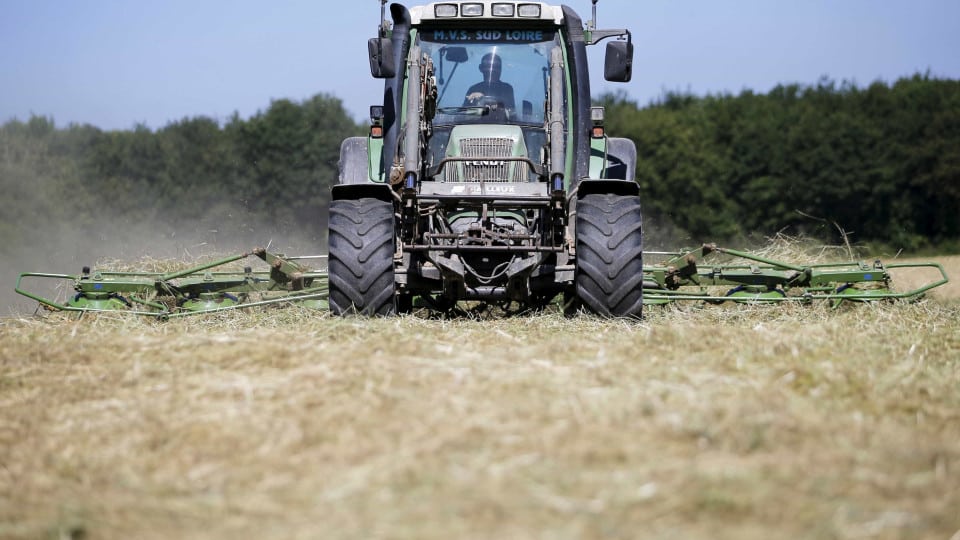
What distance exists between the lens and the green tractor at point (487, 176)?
7.45m

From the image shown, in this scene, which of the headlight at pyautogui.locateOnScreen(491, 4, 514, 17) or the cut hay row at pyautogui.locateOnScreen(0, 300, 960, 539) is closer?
the cut hay row at pyautogui.locateOnScreen(0, 300, 960, 539)

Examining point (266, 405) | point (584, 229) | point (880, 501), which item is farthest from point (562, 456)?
point (584, 229)

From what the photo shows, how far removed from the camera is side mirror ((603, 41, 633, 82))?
8.30 meters

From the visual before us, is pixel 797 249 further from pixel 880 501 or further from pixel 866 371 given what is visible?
pixel 880 501

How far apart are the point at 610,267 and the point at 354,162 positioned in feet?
8.89

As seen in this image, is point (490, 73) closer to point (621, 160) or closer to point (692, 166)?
point (621, 160)

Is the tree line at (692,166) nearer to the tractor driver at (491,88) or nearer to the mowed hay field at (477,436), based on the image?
the tractor driver at (491,88)

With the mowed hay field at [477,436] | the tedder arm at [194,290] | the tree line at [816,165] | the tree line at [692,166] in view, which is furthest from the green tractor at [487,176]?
the tree line at [816,165]

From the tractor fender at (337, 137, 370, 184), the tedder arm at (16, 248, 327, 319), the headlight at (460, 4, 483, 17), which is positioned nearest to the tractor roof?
the headlight at (460, 4, 483, 17)

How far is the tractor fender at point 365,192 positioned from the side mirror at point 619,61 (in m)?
1.92

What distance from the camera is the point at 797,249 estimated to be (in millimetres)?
11539

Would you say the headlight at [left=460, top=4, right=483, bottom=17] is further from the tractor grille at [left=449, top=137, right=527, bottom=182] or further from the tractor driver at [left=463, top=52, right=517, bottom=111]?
the tractor grille at [left=449, top=137, right=527, bottom=182]

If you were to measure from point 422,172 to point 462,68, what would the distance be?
37.6 inches

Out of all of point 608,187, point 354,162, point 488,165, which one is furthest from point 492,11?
point 608,187
